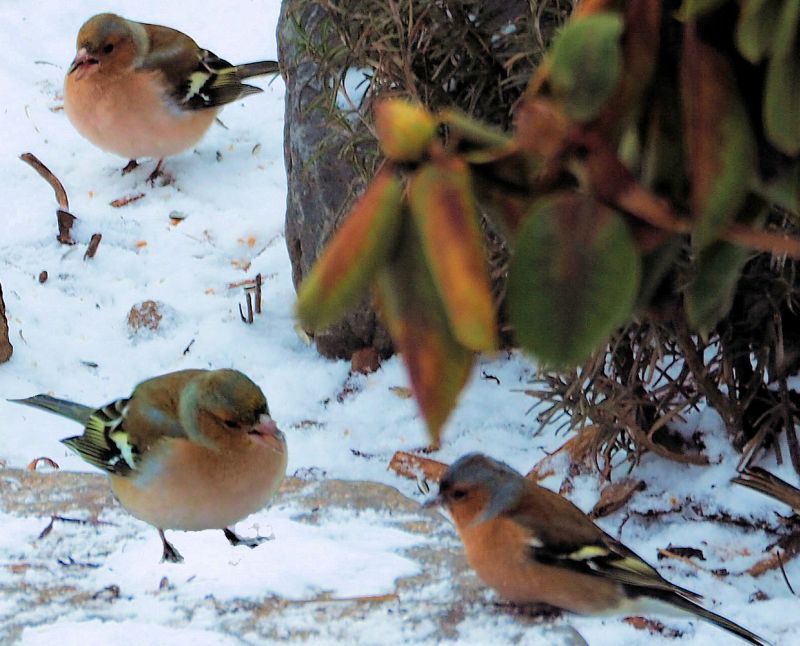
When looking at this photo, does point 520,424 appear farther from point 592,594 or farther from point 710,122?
point 710,122

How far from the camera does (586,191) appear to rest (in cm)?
56

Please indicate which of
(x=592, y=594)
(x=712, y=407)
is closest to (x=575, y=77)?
(x=592, y=594)

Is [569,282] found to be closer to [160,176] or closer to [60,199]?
[60,199]

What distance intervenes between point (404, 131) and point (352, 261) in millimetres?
61

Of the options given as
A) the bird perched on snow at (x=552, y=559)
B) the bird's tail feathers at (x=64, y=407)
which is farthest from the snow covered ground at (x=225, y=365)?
the bird's tail feathers at (x=64, y=407)

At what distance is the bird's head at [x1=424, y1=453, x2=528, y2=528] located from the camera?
2.95 m

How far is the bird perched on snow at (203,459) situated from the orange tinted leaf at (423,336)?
96.8 inches

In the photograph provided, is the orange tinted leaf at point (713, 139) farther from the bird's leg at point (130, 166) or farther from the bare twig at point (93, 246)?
the bird's leg at point (130, 166)

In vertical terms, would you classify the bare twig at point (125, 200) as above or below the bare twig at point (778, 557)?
above

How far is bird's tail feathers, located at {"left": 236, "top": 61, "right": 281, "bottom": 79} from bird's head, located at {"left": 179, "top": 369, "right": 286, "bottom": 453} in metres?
3.16

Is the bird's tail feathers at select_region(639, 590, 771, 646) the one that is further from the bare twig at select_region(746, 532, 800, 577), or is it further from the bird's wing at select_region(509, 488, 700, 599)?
the bare twig at select_region(746, 532, 800, 577)

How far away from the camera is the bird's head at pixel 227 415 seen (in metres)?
2.99

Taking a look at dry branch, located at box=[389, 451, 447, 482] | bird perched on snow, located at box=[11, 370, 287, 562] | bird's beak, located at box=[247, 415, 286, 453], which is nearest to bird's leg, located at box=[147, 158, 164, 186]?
dry branch, located at box=[389, 451, 447, 482]

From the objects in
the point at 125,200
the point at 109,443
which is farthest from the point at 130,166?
the point at 109,443
